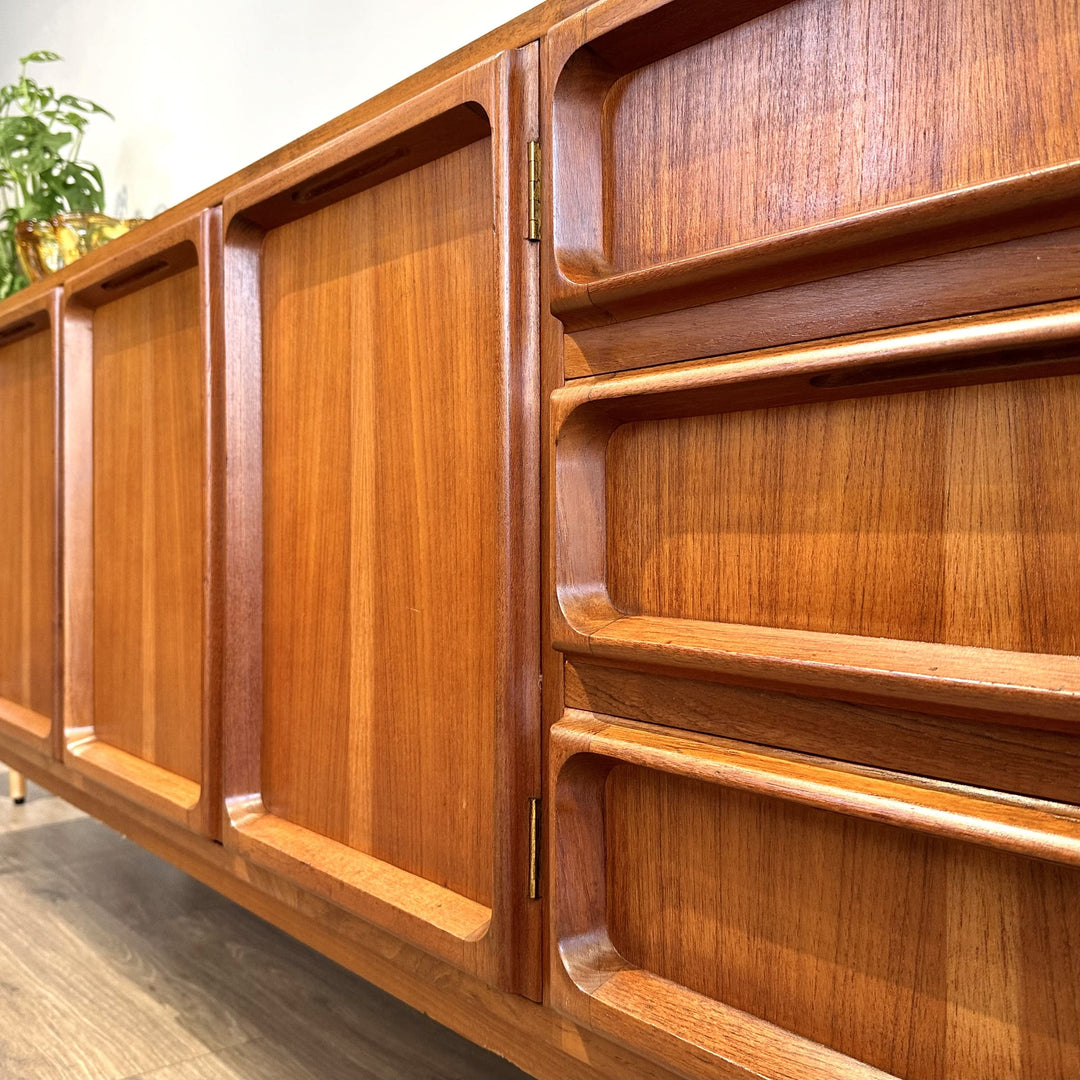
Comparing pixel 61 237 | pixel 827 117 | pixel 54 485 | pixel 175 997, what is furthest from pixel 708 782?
pixel 61 237

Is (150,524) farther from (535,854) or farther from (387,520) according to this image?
(535,854)

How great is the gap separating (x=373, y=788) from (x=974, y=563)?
1.73 feet

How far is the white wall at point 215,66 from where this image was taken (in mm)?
1386

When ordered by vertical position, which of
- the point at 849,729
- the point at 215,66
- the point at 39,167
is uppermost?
the point at 215,66

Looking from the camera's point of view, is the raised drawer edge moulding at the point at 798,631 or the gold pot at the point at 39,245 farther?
the gold pot at the point at 39,245

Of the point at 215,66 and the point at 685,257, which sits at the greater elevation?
the point at 215,66

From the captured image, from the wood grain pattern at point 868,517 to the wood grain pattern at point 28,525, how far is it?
39.2 inches

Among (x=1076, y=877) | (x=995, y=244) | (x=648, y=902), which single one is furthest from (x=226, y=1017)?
(x=995, y=244)

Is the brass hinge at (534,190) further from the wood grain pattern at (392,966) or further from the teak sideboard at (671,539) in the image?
the wood grain pattern at (392,966)

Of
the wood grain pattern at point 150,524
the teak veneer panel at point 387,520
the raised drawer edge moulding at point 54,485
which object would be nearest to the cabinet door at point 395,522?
the teak veneer panel at point 387,520

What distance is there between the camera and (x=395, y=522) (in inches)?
31.6

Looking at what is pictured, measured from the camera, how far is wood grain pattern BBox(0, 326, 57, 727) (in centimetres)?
138

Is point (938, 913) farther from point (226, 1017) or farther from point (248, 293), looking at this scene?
point (226, 1017)

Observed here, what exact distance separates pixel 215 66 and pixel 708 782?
1.65m
